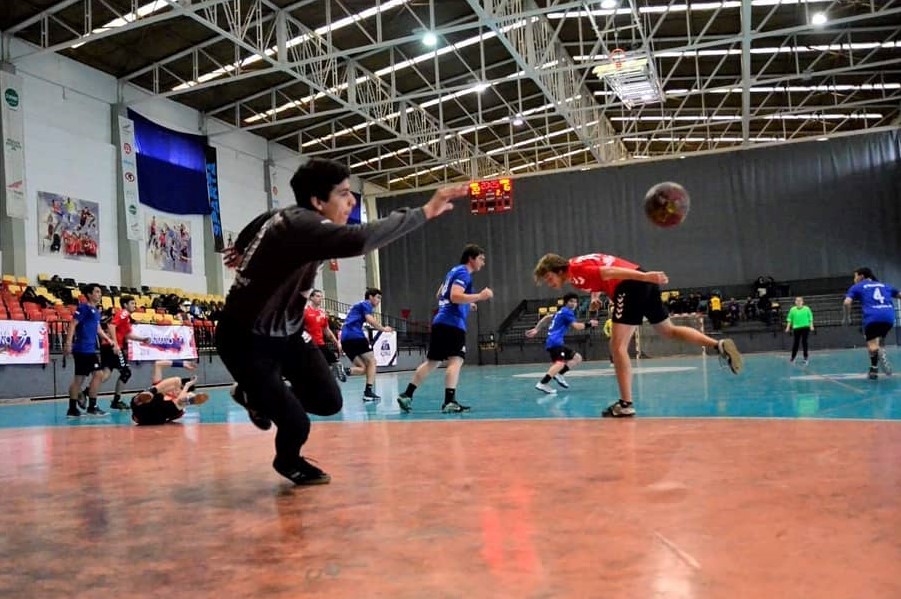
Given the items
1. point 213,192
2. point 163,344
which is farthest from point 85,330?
point 213,192

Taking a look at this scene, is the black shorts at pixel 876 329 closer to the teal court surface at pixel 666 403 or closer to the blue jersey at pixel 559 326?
the teal court surface at pixel 666 403

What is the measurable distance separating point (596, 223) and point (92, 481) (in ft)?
103

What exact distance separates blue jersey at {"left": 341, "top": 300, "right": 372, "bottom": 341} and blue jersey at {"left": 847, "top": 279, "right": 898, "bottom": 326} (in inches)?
263

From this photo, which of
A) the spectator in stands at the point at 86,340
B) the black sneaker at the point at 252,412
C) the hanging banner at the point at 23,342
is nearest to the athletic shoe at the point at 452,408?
the black sneaker at the point at 252,412

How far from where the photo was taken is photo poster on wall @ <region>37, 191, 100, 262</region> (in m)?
19.7

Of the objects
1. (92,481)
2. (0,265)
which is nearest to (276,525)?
(92,481)

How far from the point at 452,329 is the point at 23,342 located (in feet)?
35.7

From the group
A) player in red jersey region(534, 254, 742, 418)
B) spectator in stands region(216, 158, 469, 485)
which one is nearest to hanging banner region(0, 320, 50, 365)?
player in red jersey region(534, 254, 742, 418)

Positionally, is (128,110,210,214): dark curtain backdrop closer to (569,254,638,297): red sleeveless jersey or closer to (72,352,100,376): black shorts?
(72,352,100,376): black shorts

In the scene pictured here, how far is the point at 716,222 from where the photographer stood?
32.3 m

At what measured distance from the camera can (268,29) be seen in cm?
2091

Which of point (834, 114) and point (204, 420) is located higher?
point (834, 114)

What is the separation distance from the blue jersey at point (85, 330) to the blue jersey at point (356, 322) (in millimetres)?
3490

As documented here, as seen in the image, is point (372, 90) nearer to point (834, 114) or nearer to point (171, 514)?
point (834, 114)
